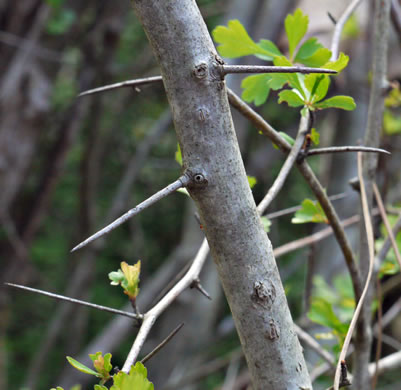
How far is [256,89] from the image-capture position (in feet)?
1.54

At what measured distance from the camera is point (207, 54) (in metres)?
0.33

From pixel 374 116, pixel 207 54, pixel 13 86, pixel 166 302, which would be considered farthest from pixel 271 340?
pixel 13 86

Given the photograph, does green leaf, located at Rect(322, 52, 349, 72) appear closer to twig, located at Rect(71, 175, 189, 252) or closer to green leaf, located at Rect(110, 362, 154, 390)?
twig, located at Rect(71, 175, 189, 252)

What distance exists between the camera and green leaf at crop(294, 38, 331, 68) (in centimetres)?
44

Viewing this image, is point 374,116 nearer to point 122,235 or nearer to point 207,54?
point 207,54

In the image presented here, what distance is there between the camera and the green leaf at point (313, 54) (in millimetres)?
437

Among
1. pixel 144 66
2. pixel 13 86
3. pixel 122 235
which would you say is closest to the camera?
pixel 13 86

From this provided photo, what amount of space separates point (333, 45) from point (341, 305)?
19.3 inches

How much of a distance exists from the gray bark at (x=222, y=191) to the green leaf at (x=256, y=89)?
0.43ft

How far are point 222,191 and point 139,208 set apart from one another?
2.6 inches

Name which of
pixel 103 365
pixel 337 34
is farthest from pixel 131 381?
pixel 337 34

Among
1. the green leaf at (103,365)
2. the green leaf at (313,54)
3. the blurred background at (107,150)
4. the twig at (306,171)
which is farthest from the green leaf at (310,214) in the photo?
the blurred background at (107,150)

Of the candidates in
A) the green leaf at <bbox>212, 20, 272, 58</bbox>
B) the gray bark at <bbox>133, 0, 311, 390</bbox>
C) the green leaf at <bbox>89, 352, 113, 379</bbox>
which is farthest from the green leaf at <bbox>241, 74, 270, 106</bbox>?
the green leaf at <bbox>89, 352, 113, 379</bbox>

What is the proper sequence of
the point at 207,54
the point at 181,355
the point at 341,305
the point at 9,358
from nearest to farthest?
1. the point at 207,54
2. the point at 341,305
3. the point at 181,355
4. the point at 9,358
